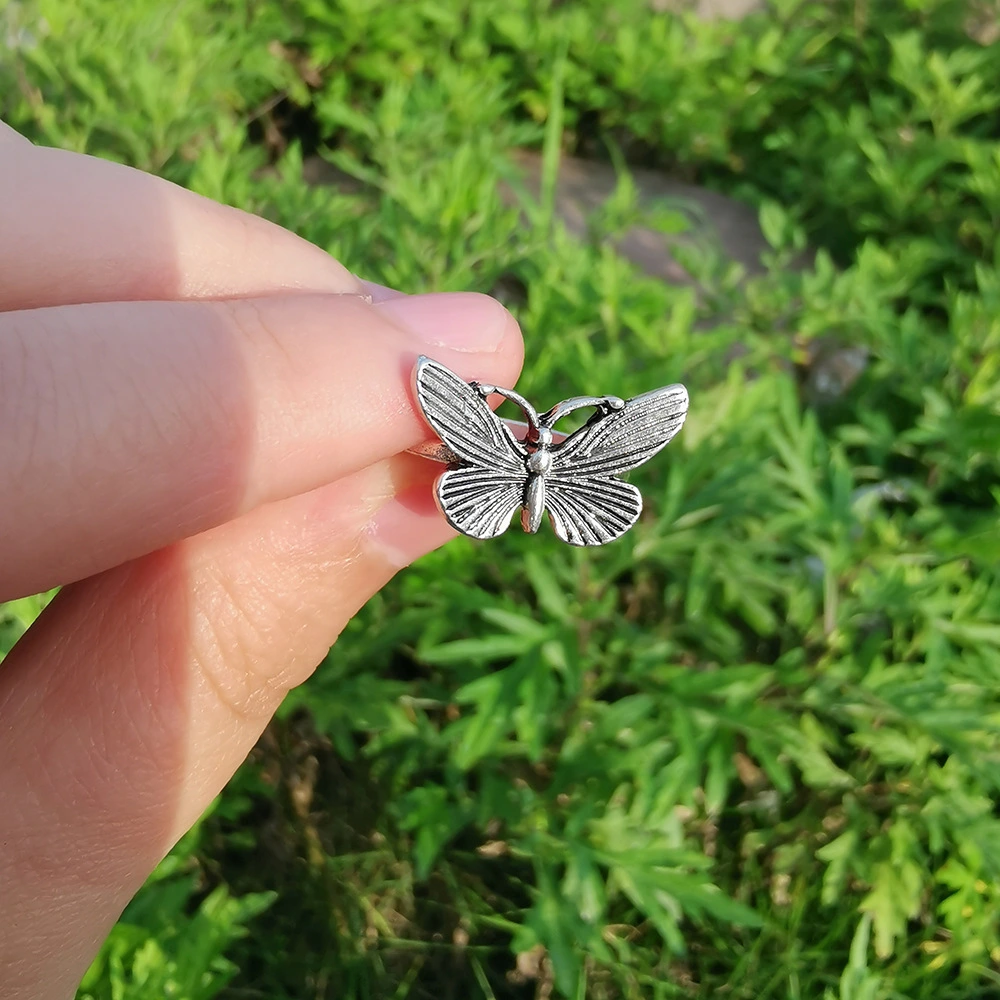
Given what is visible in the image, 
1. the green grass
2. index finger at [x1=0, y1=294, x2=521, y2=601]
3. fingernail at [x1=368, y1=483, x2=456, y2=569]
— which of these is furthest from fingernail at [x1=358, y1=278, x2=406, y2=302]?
the green grass

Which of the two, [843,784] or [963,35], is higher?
[963,35]

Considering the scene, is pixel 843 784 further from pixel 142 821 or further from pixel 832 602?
pixel 142 821

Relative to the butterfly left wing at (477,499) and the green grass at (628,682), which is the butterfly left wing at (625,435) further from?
the green grass at (628,682)

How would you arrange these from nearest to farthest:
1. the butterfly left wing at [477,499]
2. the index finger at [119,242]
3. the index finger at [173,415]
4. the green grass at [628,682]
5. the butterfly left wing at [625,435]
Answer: the index finger at [173,415] < the index finger at [119,242] < the butterfly left wing at [477,499] < the butterfly left wing at [625,435] < the green grass at [628,682]

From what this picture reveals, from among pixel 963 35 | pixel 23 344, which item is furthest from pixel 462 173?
pixel 963 35

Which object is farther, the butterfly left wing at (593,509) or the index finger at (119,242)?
the butterfly left wing at (593,509)

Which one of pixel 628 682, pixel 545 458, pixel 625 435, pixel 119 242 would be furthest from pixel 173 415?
pixel 628 682

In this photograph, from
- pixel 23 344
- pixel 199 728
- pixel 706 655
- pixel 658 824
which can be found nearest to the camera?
pixel 23 344

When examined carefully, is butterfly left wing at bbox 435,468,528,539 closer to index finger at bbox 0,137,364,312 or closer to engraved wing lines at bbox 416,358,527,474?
engraved wing lines at bbox 416,358,527,474

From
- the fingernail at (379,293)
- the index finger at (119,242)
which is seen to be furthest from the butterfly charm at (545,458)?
the index finger at (119,242)
